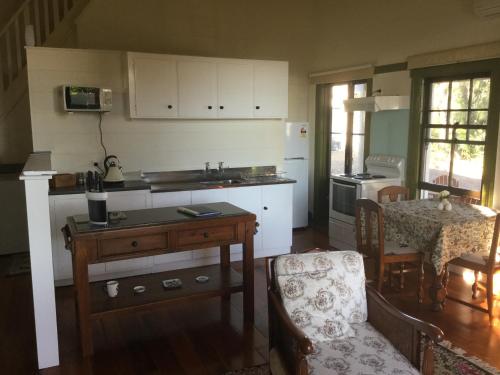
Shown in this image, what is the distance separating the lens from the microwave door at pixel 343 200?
17.0ft

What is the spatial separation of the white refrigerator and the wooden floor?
2.32 m

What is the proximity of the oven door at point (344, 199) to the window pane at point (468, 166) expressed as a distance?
3.31ft

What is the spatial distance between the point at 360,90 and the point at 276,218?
2035 millimetres

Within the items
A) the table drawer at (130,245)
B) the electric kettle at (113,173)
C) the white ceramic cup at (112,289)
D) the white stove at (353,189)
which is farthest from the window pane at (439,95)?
the white ceramic cup at (112,289)

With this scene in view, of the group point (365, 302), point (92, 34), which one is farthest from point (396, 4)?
point (365, 302)

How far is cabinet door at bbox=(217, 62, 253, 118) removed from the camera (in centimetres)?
514

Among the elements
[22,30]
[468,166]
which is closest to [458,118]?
[468,166]

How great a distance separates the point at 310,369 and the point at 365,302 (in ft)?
1.92

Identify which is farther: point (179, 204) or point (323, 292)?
point (179, 204)

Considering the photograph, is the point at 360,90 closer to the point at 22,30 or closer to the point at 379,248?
the point at 379,248

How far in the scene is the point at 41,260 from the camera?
9.42 feet

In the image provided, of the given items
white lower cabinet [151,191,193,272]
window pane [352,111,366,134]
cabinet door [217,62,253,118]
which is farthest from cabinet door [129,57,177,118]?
window pane [352,111,366,134]

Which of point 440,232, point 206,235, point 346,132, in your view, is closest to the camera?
point 206,235

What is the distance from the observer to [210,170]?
17.8ft
